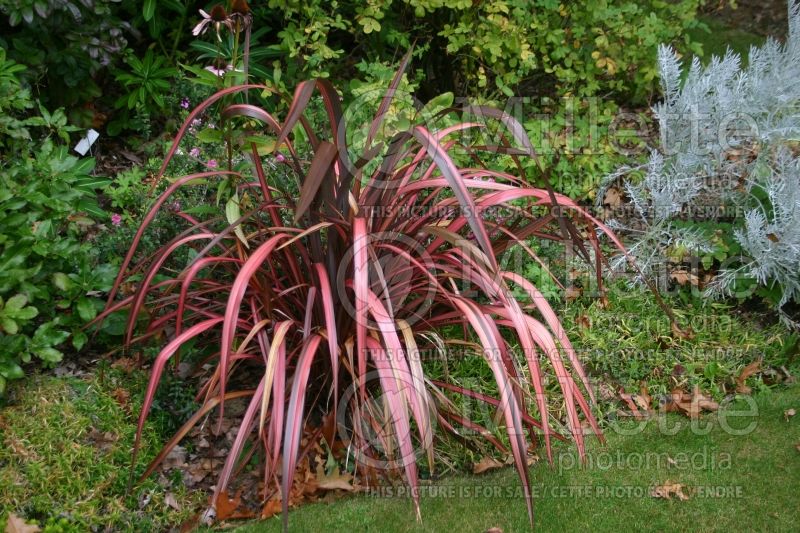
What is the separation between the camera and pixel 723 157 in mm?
4062

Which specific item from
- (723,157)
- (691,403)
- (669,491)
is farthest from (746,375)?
(723,157)

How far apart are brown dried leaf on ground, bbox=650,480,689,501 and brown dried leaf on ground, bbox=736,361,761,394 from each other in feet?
2.83

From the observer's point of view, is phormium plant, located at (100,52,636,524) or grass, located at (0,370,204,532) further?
grass, located at (0,370,204,532)

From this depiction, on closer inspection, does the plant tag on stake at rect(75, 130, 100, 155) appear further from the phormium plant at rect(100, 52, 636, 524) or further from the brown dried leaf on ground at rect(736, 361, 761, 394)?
the brown dried leaf on ground at rect(736, 361, 761, 394)

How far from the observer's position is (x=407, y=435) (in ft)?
7.71

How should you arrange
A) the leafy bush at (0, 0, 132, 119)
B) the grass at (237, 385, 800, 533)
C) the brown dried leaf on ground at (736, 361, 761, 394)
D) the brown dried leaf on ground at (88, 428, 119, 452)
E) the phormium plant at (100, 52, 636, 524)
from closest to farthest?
the phormium plant at (100, 52, 636, 524), the grass at (237, 385, 800, 533), the brown dried leaf on ground at (88, 428, 119, 452), the brown dried leaf on ground at (736, 361, 761, 394), the leafy bush at (0, 0, 132, 119)

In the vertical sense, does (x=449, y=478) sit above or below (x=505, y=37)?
below

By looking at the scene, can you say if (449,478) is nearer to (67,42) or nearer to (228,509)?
(228,509)

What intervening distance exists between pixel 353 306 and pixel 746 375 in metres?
1.92

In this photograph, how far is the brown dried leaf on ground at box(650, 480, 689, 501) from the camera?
2.66m

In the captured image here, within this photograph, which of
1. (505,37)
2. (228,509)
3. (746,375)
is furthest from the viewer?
(505,37)

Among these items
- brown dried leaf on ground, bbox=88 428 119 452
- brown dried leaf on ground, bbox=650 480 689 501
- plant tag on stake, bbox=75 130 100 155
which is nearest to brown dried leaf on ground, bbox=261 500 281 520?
brown dried leaf on ground, bbox=88 428 119 452

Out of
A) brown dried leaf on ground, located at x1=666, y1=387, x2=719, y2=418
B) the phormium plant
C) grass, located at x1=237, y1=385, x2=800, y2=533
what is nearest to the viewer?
the phormium plant

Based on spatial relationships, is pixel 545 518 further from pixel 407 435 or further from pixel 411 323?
pixel 411 323
